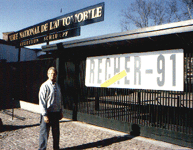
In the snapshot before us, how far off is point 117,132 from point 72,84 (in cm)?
297

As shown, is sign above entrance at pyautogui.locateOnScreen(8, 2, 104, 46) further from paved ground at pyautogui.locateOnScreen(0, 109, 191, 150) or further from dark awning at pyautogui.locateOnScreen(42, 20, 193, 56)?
paved ground at pyautogui.locateOnScreen(0, 109, 191, 150)

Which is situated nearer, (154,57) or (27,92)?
(154,57)

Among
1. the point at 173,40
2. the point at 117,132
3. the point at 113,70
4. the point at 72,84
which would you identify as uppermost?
the point at 173,40

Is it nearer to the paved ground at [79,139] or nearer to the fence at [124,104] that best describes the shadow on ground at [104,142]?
the paved ground at [79,139]

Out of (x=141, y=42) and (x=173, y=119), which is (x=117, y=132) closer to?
(x=173, y=119)

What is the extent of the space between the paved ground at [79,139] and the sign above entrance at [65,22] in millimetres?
6570

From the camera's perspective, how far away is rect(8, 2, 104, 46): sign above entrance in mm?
9797

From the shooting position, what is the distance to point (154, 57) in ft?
16.9

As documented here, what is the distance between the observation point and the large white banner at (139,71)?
15.6 feet

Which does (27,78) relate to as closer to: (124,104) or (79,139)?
(79,139)

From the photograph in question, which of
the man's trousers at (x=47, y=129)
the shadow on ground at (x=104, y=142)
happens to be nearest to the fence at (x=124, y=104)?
the shadow on ground at (x=104, y=142)

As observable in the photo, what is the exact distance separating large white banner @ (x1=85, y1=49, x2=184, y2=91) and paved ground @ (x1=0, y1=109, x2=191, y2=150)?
1646mm

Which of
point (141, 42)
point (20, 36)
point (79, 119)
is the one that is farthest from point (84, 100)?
point (20, 36)

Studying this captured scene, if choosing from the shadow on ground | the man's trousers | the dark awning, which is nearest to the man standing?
the man's trousers
